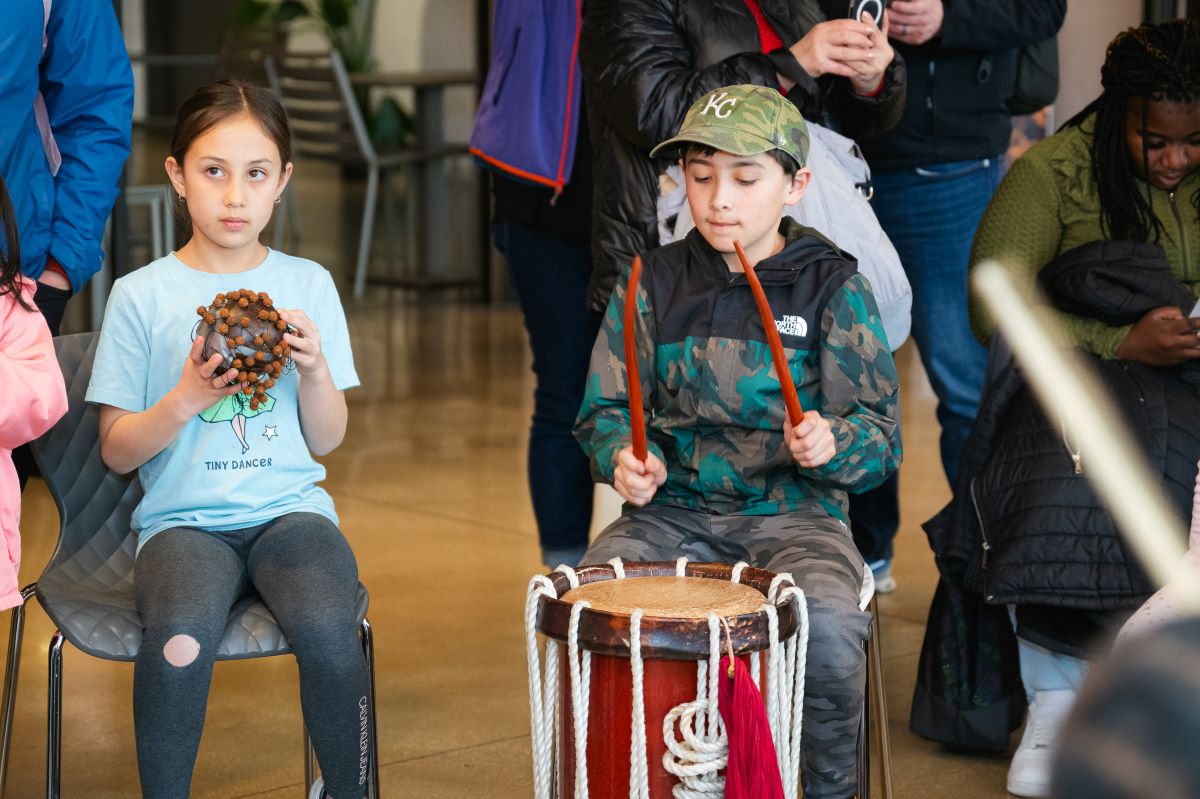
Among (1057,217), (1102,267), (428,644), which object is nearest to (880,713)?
(1102,267)

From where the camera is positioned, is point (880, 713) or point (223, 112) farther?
point (880, 713)

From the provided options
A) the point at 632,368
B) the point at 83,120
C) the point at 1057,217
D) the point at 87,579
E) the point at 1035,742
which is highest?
the point at 83,120

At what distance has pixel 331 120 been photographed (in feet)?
24.8

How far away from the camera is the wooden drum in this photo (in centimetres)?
159

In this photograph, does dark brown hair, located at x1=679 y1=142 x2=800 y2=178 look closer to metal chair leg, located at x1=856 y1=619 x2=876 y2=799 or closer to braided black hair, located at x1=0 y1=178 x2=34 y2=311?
metal chair leg, located at x1=856 y1=619 x2=876 y2=799

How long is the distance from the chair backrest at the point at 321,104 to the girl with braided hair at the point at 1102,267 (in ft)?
17.5

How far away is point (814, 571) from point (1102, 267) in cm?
82

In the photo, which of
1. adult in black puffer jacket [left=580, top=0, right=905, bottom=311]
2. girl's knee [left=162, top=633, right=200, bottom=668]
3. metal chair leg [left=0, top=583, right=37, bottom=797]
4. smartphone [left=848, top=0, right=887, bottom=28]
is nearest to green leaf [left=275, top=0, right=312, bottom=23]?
adult in black puffer jacket [left=580, top=0, right=905, bottom=311]

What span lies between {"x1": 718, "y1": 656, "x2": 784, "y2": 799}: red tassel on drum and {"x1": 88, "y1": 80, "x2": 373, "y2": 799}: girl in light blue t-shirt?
544 millimetres

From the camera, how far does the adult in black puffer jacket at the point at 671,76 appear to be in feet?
7.67

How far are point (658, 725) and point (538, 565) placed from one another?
1886 mm

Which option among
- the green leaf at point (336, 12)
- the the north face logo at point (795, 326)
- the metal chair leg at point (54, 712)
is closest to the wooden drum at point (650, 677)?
the the north face logo at point (795, 326)

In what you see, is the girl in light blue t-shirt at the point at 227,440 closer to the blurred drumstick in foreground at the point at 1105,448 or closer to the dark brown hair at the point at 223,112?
the dark brown hair at the point at 223,112

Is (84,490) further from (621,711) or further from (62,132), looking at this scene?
(621,711)
